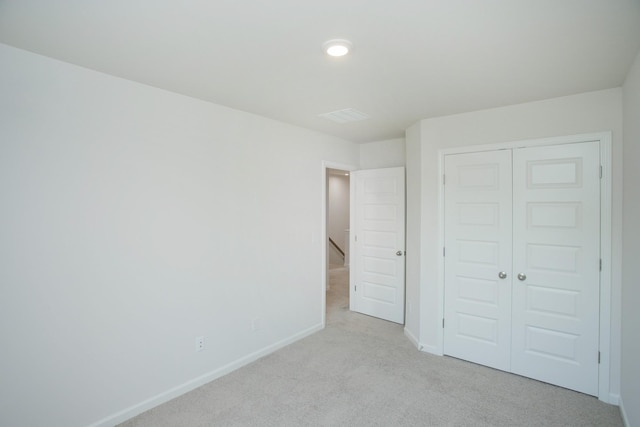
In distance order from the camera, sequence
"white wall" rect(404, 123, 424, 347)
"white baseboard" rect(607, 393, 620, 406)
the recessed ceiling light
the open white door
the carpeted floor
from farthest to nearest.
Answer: the open white door → "white wall" rect(404, 123, 424, 347) → "white baseboard" rect(607, 393, 620, 406) → the carpeted floor → the recessed ceiling light

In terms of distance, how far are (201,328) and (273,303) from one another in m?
0.88

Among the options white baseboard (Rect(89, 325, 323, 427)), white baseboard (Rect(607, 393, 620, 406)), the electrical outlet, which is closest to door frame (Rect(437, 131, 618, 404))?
white baseboard (Rect(607, 393, 620, 406))

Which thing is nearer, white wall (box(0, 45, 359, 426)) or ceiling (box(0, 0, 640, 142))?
ceiling (box(0, 0, 640, 142))

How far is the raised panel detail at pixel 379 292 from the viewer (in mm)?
4535

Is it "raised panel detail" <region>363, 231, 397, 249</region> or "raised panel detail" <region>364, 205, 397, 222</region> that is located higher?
"raised panel detail" <region>364, 205, 397, 222</region>

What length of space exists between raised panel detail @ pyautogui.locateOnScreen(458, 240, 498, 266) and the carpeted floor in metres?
1.04

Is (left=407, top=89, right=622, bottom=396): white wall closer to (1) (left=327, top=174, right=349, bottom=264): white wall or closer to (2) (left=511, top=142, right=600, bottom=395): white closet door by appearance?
(2) (left=511, top=142, right=600, bottom=395): white closet door

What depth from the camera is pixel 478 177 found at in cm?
326

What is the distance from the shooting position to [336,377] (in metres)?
3.03

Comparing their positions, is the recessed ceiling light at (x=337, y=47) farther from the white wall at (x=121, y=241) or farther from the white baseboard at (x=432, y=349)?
the white baseboard at (x=432, y=349)

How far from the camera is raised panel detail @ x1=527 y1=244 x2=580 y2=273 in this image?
280 cm

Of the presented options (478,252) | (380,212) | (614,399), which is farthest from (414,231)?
(614,399)

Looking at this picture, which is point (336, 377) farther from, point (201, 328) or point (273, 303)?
point (201, 328)

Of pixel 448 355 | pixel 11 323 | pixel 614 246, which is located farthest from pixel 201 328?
pixel 614 246
